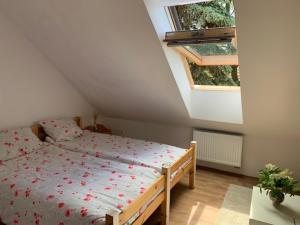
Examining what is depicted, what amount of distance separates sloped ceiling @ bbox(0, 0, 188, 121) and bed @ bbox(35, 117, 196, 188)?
649mm

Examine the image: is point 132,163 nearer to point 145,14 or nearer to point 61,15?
point 145,14

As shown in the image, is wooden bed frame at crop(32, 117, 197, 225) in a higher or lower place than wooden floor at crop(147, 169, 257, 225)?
higher

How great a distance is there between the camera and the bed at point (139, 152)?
2.50 metres

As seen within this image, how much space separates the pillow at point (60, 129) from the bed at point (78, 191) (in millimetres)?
600

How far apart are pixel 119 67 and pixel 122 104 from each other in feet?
3.16

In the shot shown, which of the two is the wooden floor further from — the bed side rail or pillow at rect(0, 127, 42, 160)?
pillow at rect(0, 127, 42, 160)

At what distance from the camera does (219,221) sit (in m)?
2.37

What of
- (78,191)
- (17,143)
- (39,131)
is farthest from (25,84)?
(78,191)

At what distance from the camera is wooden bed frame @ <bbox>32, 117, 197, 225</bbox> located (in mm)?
1603

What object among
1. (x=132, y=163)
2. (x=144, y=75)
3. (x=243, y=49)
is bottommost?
(x=132, y=163)

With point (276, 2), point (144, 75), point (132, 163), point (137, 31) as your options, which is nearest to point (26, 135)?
point (132, 163)

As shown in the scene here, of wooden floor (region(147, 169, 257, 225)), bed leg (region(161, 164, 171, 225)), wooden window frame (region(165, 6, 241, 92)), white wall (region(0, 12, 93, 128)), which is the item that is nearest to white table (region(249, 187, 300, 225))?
wooden floor (region(147, 169, 257, 225))

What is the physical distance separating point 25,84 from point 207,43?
2294 mm

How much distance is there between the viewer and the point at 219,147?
134 inches
